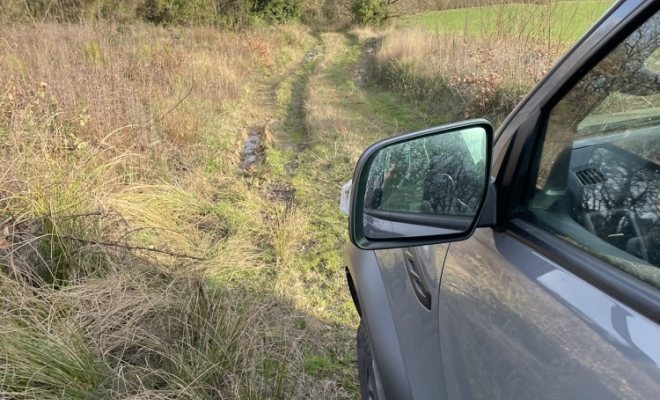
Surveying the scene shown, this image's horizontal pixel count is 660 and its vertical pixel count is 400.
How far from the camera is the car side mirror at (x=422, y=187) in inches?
43.7

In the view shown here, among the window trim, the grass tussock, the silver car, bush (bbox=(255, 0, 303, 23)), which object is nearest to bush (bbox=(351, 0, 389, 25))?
bush (bbox=(255, 0, 303, 23))

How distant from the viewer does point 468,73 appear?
711cm

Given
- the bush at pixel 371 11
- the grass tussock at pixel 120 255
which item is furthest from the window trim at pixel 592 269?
the bush at pixel 371 11

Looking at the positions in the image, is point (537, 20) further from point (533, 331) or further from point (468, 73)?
point (533, 331)

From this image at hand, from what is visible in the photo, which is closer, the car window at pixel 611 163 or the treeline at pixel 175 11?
the car window at pixel 611 163

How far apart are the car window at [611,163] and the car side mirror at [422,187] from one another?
145 millimetres

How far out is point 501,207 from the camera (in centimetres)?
109

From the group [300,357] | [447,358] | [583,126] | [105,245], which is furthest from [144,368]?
[583,126]

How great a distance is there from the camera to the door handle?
1.26 m

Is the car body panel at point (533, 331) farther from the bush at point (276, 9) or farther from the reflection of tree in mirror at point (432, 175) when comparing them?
the bush at point (276, 9)

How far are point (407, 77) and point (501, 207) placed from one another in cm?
857

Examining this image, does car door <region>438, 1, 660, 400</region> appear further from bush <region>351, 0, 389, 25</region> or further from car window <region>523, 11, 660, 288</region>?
bush <region>351, 0, 389, 25</region>

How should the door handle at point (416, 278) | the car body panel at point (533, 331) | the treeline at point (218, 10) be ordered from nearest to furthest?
the car body panel at point (533, 331) → the door handle at point (416, 278) → the treeline at point (218, 10)

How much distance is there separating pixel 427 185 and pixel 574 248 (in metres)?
0.44
